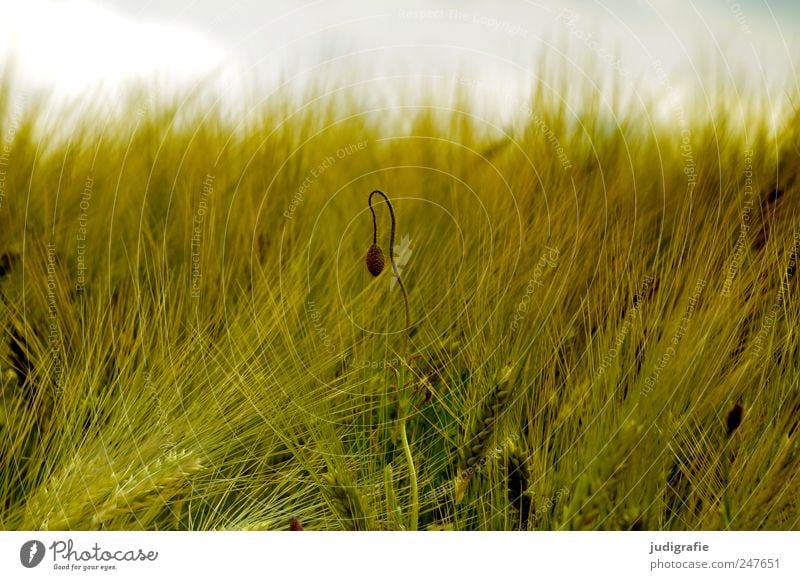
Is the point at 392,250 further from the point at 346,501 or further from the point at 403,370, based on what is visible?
the point at 346,501

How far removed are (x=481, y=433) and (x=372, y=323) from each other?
0.22 meters

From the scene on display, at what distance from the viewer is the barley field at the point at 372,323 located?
1032mm

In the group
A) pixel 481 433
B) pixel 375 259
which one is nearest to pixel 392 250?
pixel 375 259

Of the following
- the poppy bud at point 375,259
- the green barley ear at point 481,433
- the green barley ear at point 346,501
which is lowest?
the green barley ear at point 346,501

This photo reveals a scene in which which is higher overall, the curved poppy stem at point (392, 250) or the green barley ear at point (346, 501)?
the curved poppy stem at point (392, 250)

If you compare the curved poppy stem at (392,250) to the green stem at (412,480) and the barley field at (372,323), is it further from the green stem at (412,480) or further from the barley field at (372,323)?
the green stem at (412,480)

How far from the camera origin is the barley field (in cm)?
103

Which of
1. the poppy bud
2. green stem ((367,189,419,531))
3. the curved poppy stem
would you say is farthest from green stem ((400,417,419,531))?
the poppy bud

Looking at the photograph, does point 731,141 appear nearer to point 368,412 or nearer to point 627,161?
point 627,161

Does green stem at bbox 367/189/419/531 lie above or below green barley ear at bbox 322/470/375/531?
above

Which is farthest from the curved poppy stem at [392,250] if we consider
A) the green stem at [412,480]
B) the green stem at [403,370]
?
the green stem at [412,480]

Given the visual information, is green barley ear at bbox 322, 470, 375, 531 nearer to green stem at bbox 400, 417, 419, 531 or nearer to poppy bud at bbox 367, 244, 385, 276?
green stem at bbox 400, 417, 419, 531

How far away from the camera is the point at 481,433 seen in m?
1.04
